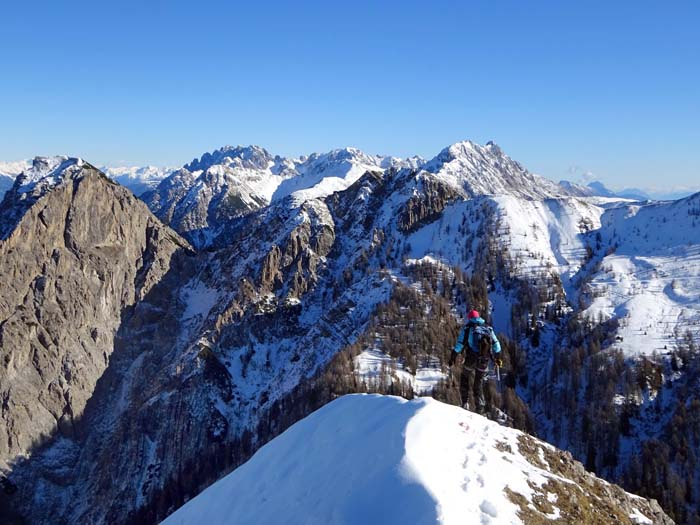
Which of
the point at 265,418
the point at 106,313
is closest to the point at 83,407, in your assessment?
the point at 106,313

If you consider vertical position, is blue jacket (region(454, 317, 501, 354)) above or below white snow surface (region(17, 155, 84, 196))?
below

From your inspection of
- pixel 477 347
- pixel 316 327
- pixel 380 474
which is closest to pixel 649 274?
pixel 316 327

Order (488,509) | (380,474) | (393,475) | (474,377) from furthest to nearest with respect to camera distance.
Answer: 1. (474,377)
2. (380,474)
3. (393,475)
4. (488,509)

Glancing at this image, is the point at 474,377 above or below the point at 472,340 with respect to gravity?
below

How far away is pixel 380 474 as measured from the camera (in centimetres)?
1923

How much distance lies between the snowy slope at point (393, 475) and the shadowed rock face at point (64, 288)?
130960 millimetres

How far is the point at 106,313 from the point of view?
535ft

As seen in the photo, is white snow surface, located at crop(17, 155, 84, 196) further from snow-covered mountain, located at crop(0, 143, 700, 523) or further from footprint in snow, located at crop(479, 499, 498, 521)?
footprint in snow, located at crop(479, 499, 498, 521)

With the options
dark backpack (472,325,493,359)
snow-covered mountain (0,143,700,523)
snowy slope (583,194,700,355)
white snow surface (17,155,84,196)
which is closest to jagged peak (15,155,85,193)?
white snow surface (17,155,84,196)

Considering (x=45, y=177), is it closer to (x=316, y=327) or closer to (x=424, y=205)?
(x=316, y=327)

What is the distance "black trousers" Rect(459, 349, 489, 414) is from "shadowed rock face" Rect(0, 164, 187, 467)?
132m

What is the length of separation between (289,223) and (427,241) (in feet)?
155

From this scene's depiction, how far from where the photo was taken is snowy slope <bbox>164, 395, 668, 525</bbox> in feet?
58.4

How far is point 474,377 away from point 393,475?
503 inches
